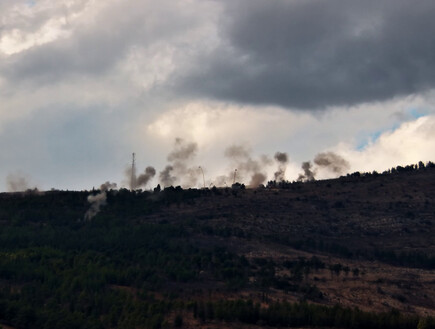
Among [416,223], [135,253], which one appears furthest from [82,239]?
[416,223]

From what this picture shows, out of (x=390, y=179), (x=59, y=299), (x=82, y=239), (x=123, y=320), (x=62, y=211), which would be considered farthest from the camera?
(x=390, y=179)

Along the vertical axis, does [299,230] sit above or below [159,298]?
above

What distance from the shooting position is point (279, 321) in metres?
107

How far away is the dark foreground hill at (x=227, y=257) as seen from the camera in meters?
108

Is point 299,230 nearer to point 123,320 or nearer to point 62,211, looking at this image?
point 62,211

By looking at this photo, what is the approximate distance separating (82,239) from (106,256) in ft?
53.0

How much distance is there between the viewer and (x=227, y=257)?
143625 millimetres

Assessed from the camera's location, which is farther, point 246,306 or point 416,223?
point 416,223

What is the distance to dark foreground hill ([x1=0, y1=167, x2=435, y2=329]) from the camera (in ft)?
354

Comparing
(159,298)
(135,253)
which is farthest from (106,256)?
(159,298)

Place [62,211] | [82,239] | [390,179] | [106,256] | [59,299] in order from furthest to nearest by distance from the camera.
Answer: [390,179] < [62,211] < [82,239] < [106,256] < [59,299]

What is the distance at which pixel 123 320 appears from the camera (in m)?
105

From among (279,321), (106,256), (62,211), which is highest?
(62,211)

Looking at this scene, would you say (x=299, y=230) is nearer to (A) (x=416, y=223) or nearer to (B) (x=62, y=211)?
(A) (x=416, y=223)
